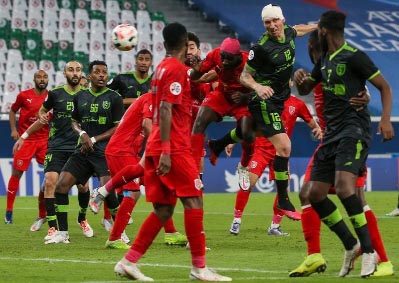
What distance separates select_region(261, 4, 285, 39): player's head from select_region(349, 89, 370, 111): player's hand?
356 cm

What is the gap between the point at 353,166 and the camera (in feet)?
31.0

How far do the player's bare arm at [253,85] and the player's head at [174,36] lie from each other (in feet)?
7.79

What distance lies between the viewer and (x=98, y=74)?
14.0 m

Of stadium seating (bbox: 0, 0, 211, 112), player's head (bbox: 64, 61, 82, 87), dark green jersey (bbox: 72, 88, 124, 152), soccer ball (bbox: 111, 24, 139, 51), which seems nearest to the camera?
soccer ball (bbox: 111, 24, 139, 51)

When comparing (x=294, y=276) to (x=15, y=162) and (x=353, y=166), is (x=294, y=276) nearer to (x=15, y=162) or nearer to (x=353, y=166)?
(x=353, y=166)

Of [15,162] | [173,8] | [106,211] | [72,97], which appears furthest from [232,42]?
[173,8]

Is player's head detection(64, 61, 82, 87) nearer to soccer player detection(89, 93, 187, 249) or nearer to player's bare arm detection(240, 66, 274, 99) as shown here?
soccer player detection(89, 93, 187, 249)

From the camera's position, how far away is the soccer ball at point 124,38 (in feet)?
40.8

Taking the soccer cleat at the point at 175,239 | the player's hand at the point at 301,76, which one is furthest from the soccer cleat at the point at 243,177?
the player's hand at the point at 301,76

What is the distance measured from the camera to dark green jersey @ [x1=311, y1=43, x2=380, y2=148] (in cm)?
945

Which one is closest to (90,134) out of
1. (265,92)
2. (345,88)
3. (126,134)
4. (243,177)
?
(126,134)

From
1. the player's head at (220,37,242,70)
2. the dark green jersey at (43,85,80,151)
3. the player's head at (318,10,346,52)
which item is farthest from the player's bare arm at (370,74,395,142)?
Answer: the dark green jersey at (43,85,80,151)

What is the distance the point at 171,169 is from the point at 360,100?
1750 mm

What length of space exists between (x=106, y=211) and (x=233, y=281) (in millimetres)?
7062
